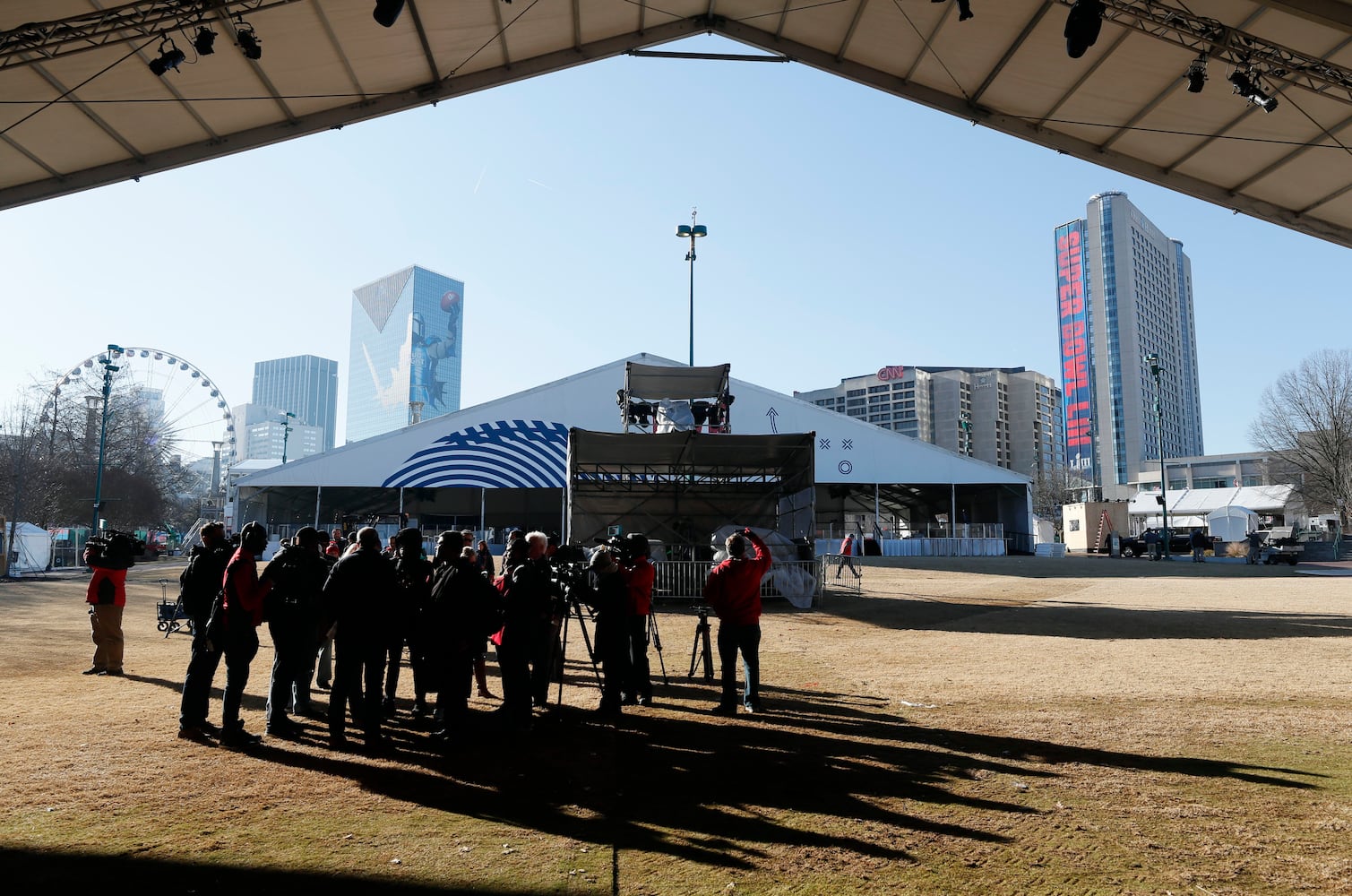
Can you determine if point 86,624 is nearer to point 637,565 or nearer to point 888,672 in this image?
point 637,565

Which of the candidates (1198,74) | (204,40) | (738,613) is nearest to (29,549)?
(204,40)

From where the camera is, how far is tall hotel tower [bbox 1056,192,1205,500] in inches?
4732

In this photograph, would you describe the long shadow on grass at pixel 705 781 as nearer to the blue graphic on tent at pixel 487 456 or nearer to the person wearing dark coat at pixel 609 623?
the person wearing dark coat at pixel 609 623

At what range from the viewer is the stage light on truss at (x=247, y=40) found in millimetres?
9458

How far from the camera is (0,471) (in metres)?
37.8

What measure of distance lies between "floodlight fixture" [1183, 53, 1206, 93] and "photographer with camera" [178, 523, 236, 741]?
11933 millimetres

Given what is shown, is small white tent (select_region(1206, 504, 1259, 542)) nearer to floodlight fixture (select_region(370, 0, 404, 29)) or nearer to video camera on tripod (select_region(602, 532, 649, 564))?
video camera on tripod (select_region(602, 532, 649, 564))

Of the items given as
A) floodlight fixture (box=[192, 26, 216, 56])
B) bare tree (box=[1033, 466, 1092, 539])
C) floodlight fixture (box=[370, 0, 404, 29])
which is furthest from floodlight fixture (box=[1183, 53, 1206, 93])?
bare tree (box=[1033, 466, 1092, 539])

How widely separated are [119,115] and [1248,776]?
1357cm

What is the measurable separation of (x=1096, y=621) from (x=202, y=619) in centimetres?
1303

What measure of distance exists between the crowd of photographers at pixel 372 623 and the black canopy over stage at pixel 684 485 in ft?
35.6

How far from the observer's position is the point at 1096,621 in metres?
13.5

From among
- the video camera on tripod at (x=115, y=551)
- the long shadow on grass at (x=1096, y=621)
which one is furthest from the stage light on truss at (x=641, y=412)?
A: the video camera on tripod at (x=115, y=551)

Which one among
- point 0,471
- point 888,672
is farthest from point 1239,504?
point 0,471
